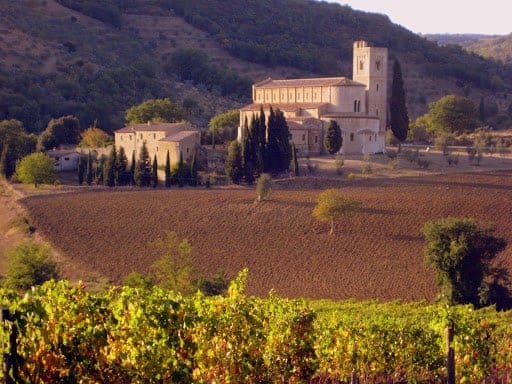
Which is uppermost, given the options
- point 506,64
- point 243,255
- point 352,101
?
point 506,64

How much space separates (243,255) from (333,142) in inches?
665

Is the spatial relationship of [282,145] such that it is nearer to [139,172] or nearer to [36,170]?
[139,172]

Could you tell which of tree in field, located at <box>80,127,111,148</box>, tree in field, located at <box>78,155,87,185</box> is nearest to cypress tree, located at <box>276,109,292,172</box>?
tree in field, located at <box>78,155,87,185</box>

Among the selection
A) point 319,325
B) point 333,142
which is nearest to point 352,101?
point 333,142

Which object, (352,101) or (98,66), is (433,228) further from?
(98,66)

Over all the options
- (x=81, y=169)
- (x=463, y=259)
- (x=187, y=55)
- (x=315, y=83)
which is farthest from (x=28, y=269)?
(x=187, y=55)

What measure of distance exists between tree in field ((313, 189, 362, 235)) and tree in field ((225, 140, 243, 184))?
24.7ft

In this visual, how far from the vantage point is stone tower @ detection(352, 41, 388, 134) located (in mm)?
55688

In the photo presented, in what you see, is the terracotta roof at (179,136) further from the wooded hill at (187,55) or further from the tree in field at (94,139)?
the wooded hill at (187,55)

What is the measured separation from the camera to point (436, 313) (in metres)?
17.1

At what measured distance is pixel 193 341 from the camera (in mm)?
12680

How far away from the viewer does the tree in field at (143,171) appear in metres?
44.5

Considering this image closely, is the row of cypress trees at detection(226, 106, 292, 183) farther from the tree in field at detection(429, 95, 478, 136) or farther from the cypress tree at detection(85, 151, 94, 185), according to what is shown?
the tree in field at detection(429, 95, 478, 136)

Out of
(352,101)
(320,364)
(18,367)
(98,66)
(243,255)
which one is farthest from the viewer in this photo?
(98,66)
